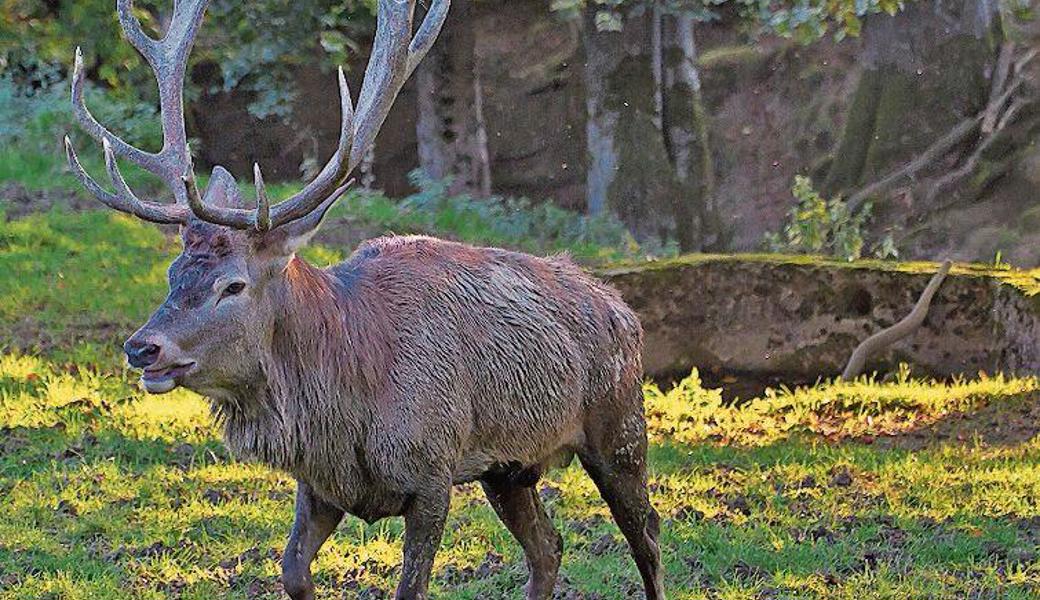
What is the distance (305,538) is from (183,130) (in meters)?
1.54

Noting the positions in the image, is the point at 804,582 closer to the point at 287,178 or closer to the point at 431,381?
the point at 431,381

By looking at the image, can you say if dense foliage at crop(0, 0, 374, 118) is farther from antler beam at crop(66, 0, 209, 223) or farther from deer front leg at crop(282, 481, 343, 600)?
deer front leg at crop(282, 481, 343, 600)

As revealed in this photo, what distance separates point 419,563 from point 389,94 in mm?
1695

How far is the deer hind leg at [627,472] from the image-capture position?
672cm

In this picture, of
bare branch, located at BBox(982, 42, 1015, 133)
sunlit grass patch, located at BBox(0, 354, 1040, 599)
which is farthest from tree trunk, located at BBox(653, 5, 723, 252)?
sunlit grass patch, located at BBox(0, 354, 1040, 599)

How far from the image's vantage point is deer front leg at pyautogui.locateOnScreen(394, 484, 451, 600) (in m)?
5.85

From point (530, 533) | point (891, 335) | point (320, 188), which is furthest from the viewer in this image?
point (891, 335)

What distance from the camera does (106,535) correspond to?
770 cm

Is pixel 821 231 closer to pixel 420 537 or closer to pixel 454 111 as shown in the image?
pixel 454 111

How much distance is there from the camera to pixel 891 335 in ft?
37.7

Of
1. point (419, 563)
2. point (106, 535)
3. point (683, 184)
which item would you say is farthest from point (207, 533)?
point (683, 184)

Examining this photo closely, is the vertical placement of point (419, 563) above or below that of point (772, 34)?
below

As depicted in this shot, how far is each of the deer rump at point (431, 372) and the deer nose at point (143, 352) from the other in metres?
0.48

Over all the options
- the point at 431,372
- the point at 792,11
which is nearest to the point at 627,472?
the point at 431,372
